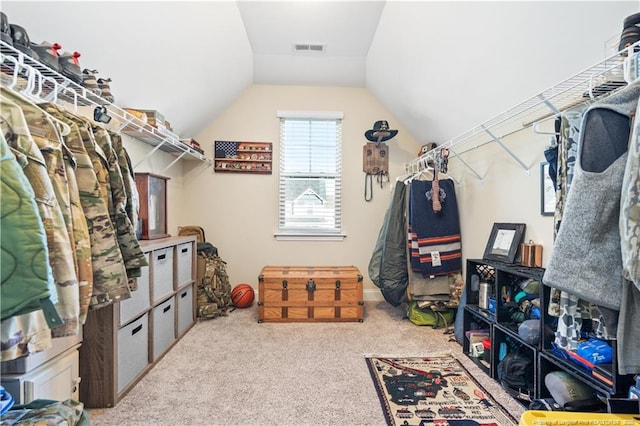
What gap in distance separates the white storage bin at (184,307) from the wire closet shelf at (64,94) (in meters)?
1.30

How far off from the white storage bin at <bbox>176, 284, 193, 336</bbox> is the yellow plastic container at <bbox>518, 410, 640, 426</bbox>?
244 centimetres

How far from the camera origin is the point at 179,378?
200 centimetres

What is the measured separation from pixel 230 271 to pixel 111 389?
6.64ft

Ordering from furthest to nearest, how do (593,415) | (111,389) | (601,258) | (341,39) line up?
(341,39) → (111,389) → (593,415) → (601,258)

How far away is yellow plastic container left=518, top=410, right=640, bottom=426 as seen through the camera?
1.01m

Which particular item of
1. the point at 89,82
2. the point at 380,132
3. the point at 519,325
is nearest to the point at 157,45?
the point at 89,82

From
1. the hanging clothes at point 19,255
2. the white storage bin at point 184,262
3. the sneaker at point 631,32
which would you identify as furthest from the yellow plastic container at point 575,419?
the white storage bin at point 184,262

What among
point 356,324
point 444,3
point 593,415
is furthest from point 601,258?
point 356,324

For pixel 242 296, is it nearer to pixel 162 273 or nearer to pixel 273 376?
pixel 162 273

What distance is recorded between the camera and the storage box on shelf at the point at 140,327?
5.58ft

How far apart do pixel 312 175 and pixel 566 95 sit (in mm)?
2518

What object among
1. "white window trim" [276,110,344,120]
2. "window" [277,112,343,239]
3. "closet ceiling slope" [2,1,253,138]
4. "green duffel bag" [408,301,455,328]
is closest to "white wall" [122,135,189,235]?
"closet ceiling slope" [2,1,253,138]

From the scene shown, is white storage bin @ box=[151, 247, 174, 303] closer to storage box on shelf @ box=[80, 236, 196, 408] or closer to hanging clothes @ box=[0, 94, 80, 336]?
storage box on shelf @ box=[80, 236, 196, 408]

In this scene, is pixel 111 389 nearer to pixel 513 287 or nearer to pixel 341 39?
pixel 513 287
